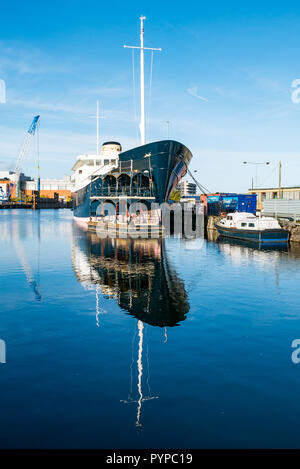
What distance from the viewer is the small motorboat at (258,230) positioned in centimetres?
4216

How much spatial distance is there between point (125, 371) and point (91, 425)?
9.27 ft

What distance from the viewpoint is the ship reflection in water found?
14.2m

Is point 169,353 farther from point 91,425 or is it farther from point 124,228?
point 124,228

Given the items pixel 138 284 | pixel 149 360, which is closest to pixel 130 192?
pixel 138 284

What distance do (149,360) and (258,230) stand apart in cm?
3386

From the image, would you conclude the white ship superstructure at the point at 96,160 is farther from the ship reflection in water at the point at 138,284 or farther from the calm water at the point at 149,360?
the calm water at the point at 149,360

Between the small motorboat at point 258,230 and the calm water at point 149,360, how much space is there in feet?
56.6

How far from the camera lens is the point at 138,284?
22891 mm

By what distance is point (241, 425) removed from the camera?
27.2 ft

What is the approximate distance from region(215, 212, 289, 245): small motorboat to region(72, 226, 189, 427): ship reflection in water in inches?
470

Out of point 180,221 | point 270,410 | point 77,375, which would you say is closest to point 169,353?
point 77,375

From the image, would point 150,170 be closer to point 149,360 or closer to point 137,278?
point 137,278

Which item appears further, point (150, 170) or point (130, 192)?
point (150, 170)

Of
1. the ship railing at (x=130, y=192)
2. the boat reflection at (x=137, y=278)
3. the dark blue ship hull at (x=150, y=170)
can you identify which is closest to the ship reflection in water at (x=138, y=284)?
the boat reflection at (x=137, y=278)
